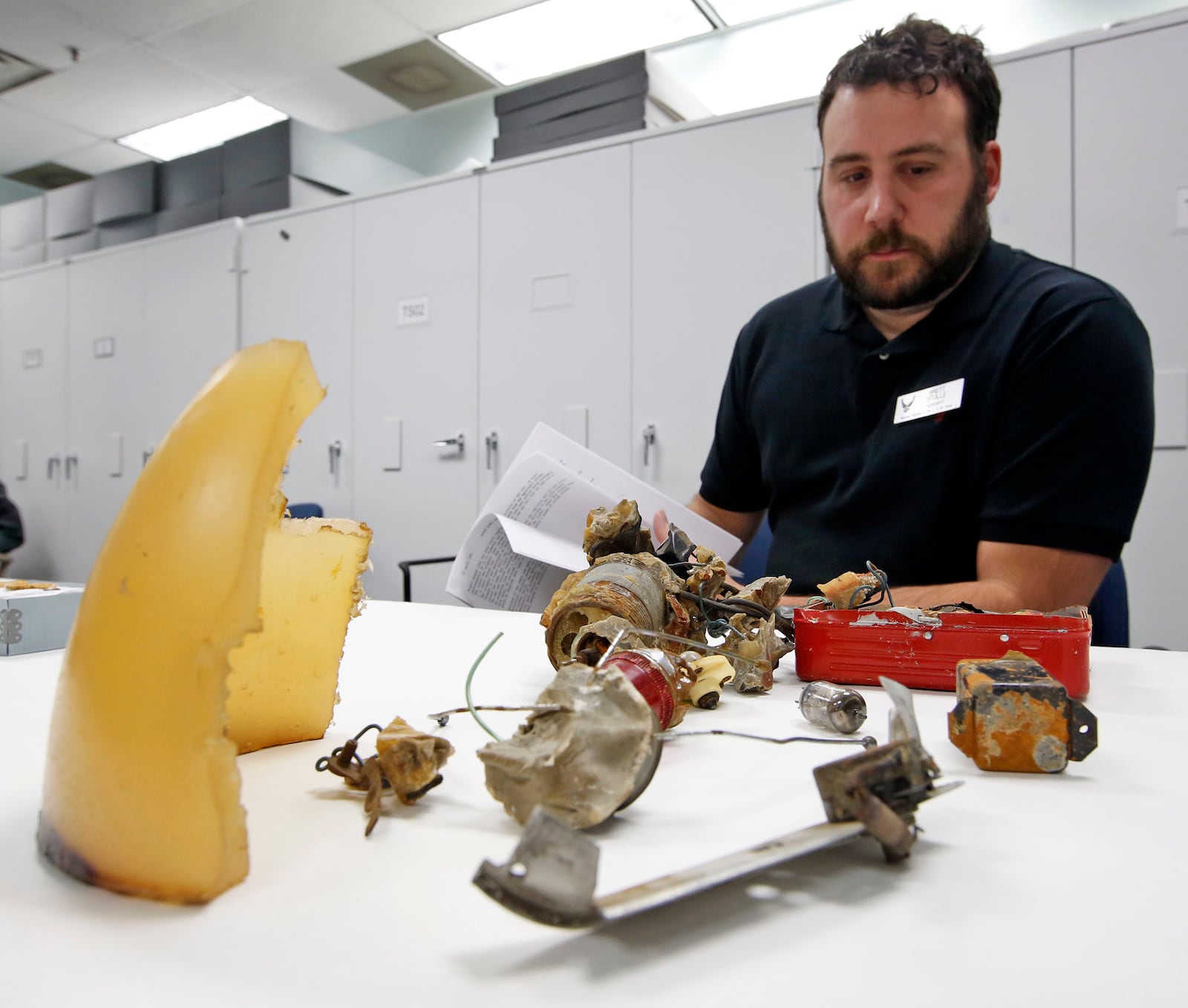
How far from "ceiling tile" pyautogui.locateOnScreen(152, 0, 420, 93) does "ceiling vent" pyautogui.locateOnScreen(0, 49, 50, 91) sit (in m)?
0.66

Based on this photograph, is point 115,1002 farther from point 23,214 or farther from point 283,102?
point 23,214

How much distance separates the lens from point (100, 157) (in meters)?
4.64

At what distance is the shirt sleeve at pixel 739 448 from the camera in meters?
1.60

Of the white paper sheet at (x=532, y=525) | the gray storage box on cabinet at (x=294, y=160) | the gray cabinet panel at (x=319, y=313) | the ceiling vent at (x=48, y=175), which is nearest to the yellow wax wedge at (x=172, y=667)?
the white paper sheet at (x=532, y=525)

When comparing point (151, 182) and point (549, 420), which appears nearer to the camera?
point (549, 420)

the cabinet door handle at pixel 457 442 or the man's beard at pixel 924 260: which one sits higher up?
the man's beard at pixel 924 260

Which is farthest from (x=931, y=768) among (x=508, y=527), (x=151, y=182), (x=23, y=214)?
(x=23, y=214)

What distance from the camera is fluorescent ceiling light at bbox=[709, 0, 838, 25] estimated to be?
324 centimetres

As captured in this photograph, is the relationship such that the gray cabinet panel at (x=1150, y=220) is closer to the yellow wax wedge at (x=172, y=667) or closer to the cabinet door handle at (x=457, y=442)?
the cabinet door handle at (x=457, y=442)

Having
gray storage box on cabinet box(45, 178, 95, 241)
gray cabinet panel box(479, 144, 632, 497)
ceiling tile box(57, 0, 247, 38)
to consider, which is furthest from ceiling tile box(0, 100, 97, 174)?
gray cabinet panel box(479, 144, 632, 497)

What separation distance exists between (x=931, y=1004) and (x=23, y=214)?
533 cm

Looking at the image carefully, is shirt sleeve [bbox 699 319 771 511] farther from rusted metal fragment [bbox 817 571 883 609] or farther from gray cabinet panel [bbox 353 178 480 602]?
gray cabinet panel [bbox 353 178 480 602]

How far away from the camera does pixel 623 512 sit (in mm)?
705

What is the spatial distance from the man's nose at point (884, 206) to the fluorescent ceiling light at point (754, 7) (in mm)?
2430
